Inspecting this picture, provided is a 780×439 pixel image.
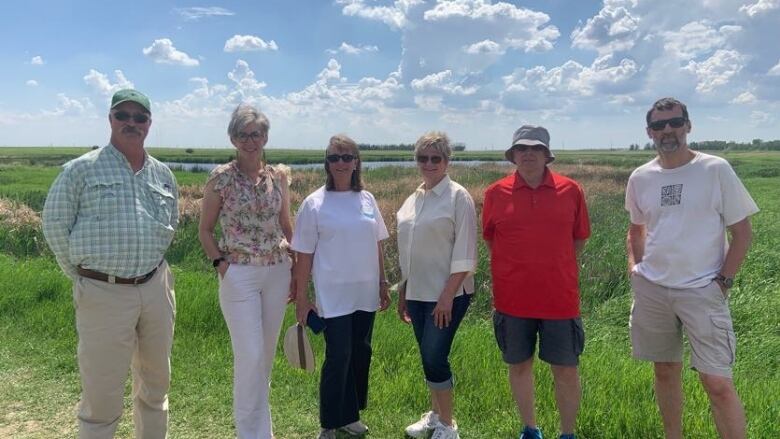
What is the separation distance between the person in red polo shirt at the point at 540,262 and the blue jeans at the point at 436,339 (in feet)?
0.86

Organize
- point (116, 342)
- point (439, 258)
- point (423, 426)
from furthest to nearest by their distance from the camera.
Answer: point (423, 426) → point (439, 258) → point (116, 342)

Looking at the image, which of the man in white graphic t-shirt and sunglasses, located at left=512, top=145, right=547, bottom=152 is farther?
sunglasses, located at left=512, top=145, right=547, bottom=152

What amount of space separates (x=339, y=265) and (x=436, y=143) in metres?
0.96

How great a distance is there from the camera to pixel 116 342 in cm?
314

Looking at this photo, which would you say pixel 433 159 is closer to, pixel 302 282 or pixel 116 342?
pixel 302 282

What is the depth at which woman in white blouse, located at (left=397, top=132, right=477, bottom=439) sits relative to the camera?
3475mm

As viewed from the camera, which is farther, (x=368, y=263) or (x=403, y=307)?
(x=403, y=307)

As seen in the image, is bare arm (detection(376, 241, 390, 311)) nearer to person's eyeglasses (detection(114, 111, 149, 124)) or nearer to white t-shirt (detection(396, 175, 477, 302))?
white t-shirt (detection(396, 175, 477, 302))

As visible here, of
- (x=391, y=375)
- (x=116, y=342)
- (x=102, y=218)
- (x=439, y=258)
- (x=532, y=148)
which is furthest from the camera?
(x=391, y=375)

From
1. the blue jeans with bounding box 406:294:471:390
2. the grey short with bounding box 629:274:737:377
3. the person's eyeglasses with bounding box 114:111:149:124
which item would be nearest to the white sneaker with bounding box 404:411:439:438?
the blue jeans with bounding box 406:294:471:390

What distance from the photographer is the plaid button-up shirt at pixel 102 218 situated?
3.00 meters

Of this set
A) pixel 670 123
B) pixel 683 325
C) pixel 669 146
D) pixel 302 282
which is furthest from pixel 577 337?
pixel 302 282

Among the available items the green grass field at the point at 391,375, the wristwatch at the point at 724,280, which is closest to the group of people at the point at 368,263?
the wristwatch at the point at 724,280

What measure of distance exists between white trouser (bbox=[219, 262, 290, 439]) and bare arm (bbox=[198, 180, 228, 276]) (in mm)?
127
